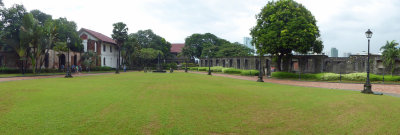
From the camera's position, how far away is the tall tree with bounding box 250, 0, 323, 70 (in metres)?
20.9

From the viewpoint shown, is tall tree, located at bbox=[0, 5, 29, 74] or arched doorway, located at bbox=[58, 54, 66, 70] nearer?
tall tree, located at bbox=[0, 5, 29, 74]

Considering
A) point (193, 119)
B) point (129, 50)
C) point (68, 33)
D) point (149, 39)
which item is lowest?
point (193, 119)

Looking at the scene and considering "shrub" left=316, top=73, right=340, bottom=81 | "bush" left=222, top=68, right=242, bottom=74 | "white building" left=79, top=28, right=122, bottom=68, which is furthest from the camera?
"white building" left=79, top=28, right=122, bottom=68

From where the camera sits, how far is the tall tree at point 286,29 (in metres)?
20.9

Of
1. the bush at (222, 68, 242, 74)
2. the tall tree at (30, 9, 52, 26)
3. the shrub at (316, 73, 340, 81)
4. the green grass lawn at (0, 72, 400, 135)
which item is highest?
the tall tree at (30, 9, 52, 26)

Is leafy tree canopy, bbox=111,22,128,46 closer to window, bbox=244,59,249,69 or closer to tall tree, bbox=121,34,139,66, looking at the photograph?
tall tree, bbox=121,34,139,66

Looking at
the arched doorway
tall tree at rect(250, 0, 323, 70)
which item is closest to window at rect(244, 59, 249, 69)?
tall tree at rect(250, 0, 323, 70)

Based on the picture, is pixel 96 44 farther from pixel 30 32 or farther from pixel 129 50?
pixel 30 32

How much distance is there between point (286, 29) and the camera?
69.2 ft

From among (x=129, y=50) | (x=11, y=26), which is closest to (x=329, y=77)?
(x=11, y=26)

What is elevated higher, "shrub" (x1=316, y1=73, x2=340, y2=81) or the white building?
the white building

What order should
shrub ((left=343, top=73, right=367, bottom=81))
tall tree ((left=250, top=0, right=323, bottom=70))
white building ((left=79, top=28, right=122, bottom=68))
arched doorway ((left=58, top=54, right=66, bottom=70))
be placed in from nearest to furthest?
shrub ((left=343, top=73, right=367, bottom=81)) < tall tree ((left=250, top=0, right=323, bottom=70)) < arched doorway ((left=58, top=54, right=66, bottom=70)) < white building ((left=79, top=28, right=122, bottom=68))

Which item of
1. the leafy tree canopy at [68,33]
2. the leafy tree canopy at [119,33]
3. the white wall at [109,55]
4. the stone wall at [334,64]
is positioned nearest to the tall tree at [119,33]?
the leafy tree canopy at [119,33]

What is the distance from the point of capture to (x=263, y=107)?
6582 millimetres
